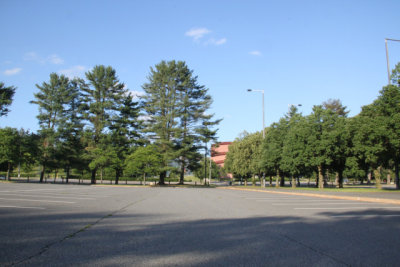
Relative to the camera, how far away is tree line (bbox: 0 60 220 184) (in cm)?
4253

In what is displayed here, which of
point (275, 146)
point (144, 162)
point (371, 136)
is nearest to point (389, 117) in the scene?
point (371, 136)

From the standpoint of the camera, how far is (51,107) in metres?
44.1

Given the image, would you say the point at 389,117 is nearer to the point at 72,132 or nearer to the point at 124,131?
the point at 124,131

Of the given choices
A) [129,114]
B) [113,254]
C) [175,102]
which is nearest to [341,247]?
[113,254]

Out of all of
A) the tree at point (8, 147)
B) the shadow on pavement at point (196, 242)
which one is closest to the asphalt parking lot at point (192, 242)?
the shadow on pavement at point (196, 242)

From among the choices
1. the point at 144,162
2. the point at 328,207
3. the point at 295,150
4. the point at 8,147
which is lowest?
the point at 328,207

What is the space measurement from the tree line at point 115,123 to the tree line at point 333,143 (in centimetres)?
987

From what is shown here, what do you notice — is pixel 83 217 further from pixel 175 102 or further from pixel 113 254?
pixel 175 102

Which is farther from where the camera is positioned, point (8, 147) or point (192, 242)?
point (8, 147)

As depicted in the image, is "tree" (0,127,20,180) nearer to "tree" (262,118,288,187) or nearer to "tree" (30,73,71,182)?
"tree" (30,73,71,182)

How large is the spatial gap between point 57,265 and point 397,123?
30.6 meters

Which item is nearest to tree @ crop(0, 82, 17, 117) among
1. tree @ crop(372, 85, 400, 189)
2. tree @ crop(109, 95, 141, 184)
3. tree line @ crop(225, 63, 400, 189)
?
tree @ crop(109, 95, 141, 184)

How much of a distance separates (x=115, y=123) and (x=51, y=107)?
10.8m

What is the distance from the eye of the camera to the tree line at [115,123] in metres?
42.5
